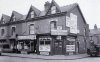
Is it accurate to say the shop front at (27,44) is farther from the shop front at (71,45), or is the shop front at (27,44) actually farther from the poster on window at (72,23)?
the poster on window at (72,23)

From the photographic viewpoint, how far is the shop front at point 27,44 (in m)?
27.5

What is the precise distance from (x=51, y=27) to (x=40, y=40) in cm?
330

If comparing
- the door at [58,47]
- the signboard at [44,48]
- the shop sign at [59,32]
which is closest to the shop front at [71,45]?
the door at [58,47]

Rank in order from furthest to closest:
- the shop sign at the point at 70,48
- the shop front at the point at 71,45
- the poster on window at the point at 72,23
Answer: the poster on window at the point at 72,23, the shop front at the point at 71,45, the shop sign at the point at 70,48

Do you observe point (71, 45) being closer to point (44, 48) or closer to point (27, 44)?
point (44, 48)

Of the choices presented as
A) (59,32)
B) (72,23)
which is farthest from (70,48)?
(72,23)

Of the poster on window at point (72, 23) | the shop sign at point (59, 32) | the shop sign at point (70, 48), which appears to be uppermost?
the poster on window at point (72, 23)

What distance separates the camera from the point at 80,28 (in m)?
30.6

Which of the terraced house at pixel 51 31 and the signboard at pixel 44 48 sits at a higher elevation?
the terraced house at pixel 51 31

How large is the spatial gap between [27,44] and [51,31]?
24.6ft

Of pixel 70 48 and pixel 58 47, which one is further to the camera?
pixel 70 48

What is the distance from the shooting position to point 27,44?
94.3 ft

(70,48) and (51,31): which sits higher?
(51,31)

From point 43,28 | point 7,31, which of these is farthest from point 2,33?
point 43,28
